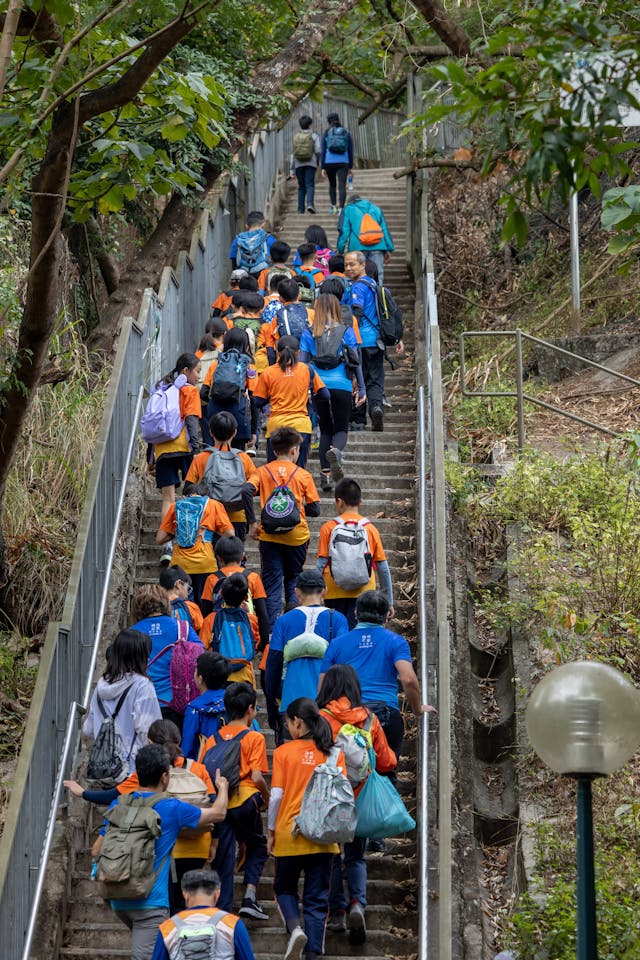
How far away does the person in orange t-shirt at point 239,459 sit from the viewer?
10.1m

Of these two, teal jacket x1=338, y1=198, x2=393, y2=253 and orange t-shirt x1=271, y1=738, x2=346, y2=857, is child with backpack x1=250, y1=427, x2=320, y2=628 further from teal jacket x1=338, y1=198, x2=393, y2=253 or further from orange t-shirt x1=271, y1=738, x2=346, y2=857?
teal jacket x1=338, y1=198, x2=393, y2=253

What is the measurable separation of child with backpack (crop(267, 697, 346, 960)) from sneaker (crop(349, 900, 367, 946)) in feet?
1.17

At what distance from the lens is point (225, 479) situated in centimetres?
1001

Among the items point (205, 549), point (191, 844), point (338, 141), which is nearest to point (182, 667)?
point (191, 844)

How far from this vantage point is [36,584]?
38.1ft

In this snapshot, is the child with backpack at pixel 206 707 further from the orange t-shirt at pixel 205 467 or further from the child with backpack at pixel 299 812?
the orange t-shirt at pixel 205 467

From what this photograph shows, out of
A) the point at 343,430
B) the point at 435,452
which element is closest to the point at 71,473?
the point at 343,430

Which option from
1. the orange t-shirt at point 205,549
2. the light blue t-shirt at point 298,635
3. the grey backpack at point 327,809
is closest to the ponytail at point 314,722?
the grey backpack at point 327,809

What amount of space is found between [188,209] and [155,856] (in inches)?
442

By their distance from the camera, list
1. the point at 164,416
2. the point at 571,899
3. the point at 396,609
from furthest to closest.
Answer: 1. the point at 164,416
2. the point at 396,609
3. the point at 571,899

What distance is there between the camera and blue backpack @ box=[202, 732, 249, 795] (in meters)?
7.63

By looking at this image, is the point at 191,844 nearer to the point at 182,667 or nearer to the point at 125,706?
the point at 125,706

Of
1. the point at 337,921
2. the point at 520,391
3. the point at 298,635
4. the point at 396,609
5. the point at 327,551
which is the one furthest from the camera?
the point at 520,391

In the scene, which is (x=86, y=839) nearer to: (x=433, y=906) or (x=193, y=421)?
(x=433, y=906)
